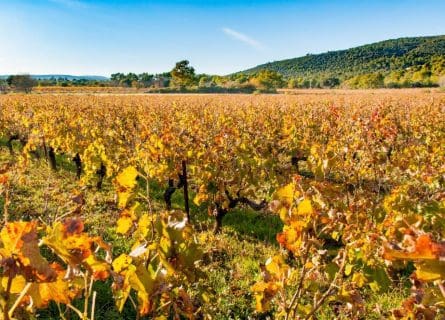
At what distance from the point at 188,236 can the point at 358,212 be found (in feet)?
8.25

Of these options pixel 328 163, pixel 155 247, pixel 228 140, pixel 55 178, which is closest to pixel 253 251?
pixel 228 140

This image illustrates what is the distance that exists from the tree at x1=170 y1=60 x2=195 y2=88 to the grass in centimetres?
6625

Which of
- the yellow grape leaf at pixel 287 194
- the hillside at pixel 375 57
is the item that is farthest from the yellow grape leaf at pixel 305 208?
the hillside at pixel 375 57

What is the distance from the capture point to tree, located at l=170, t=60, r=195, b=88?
73.7 m

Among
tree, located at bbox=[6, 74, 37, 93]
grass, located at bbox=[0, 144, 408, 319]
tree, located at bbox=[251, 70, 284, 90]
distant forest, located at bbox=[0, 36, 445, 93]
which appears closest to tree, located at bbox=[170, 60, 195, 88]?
distant forest, located at bbox=[0, 36, 445, 93]

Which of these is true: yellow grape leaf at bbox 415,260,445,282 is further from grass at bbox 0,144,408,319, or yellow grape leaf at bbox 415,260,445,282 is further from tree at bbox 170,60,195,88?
Answer: tree at bbox 170,60,195,88

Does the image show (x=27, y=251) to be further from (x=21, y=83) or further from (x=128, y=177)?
(x=21, y=83)

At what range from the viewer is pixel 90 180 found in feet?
26.4

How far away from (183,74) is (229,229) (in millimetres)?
70820

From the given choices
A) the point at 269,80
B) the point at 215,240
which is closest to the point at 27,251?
the point at 215,240

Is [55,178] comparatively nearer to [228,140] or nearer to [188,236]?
[228,140]

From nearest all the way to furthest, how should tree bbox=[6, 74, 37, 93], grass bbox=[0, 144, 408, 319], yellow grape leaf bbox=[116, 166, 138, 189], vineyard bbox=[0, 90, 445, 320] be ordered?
vineyard bbox=[0, 90, 445, 320]
yellow grape leaf bbox=[116, 166, 138, 189]
grass bbox=[0, 144, 408, 319]
tree bbox=[6, 74, 37, 93]

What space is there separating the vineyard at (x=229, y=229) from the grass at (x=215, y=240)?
2 centimetres

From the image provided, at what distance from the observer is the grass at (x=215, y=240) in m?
4.02
